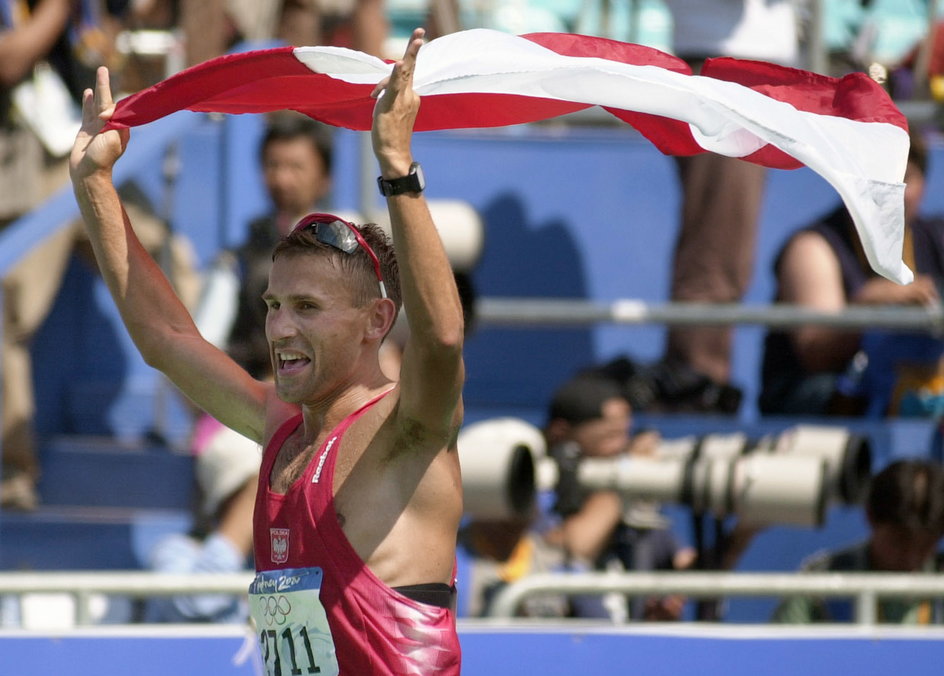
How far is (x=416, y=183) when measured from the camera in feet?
7.77

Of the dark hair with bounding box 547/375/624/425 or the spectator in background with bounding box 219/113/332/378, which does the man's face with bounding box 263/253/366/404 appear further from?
the spectator in background with bounding box 219/113/332/378

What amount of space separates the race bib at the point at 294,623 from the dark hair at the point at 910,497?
104 inches

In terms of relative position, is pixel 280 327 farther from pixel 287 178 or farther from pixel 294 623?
pixel 287 178

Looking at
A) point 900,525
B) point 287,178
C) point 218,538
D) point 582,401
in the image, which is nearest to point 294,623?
point 218,538

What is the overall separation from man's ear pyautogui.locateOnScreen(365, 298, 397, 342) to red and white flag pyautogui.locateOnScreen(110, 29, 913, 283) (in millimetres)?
424

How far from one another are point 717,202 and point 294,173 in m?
1.59

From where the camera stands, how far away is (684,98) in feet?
9.62

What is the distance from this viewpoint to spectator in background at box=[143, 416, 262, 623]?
4730 mm

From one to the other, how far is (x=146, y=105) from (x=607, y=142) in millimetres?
3778

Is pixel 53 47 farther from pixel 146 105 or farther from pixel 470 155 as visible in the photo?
pixel 146 105

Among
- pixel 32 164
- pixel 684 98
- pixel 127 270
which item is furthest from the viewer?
pixel 32 164

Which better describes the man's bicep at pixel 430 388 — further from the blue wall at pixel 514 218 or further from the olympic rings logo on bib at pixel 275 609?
the blue wall at pixel 514 218

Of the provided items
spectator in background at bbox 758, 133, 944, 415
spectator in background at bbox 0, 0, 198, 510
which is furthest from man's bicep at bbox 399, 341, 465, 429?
spectator in background at bbox 0, 0, 198, 510

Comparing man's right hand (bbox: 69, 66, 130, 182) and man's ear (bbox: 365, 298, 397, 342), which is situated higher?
man's right hand (bbox: 69, 66, 130, 182)
